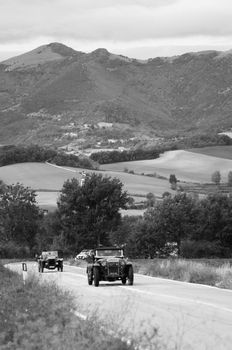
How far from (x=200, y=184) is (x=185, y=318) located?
411 ft

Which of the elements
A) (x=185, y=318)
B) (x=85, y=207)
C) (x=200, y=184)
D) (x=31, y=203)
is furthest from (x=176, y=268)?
(x=200, y=184)

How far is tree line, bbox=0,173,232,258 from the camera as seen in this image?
313ft

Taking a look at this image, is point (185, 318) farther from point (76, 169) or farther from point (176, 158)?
point (176, 158)

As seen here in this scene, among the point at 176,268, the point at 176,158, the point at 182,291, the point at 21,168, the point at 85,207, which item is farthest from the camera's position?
the point at 176,158

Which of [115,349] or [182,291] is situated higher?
[115,349]

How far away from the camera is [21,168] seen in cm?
15262

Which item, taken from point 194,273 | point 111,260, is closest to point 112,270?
point 111,260

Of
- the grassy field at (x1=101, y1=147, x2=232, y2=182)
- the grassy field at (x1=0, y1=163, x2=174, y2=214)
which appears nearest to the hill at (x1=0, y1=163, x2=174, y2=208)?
the grassy field at (x1=0, y1=163, x2=174, y2=214)

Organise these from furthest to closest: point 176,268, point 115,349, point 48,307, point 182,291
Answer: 1. point 176,268
2. point 182,291
3. point 48,307
4. point 115,349

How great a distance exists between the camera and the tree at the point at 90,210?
9550 centimetres

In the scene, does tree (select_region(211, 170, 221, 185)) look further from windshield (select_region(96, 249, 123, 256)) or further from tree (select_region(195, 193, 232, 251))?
windshield (select_region(96, 249, 123, 256))

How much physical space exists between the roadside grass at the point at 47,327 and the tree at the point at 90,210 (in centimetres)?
7707

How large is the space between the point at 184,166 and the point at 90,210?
69.6 metres

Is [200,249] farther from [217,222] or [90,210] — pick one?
[90,210]
